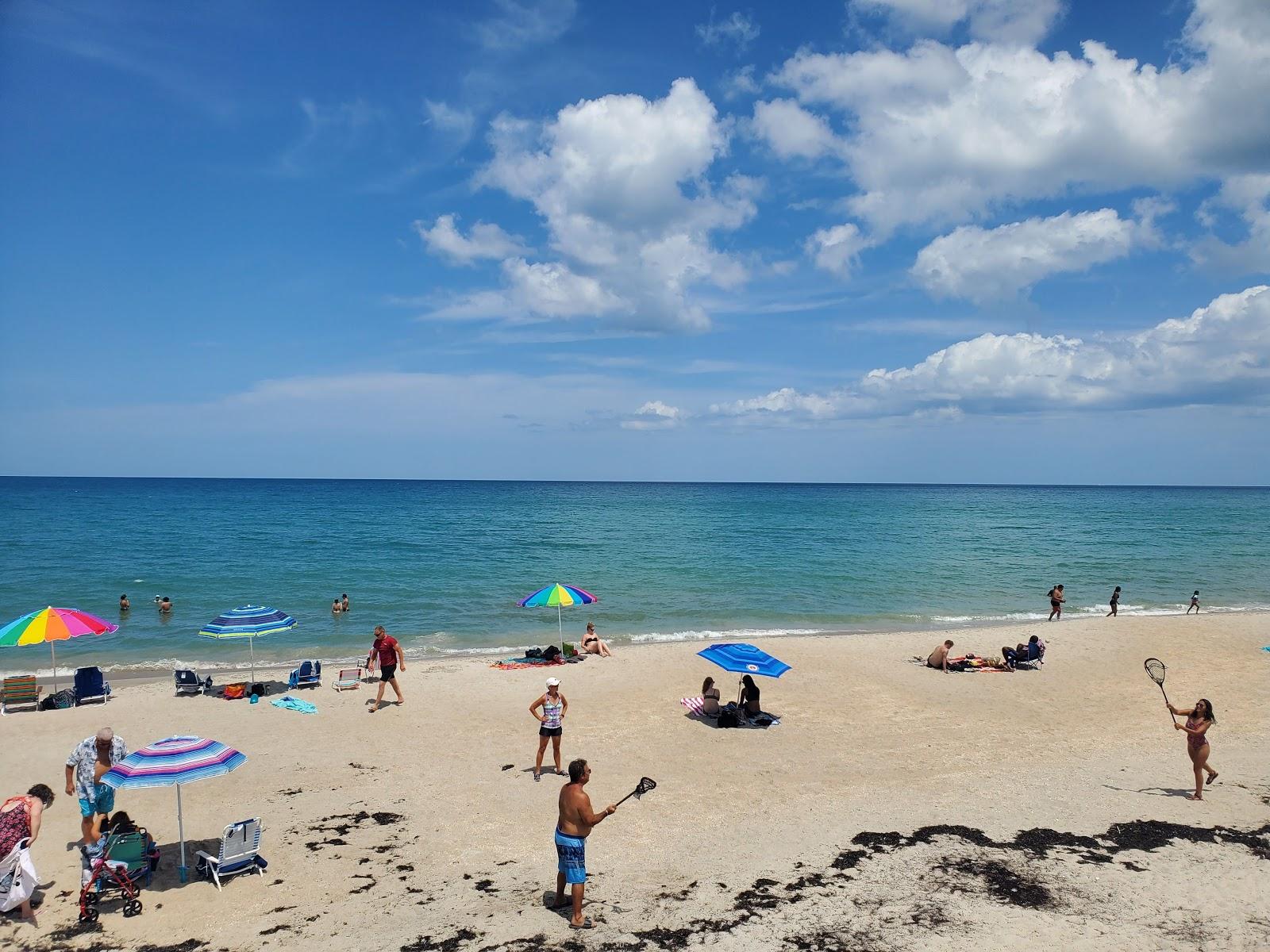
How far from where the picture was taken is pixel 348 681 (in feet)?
56.3

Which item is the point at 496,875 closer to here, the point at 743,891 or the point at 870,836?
the point at 743,891

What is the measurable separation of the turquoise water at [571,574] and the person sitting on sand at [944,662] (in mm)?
6671

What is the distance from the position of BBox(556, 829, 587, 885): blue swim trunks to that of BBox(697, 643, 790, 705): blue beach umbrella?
21.7 feet

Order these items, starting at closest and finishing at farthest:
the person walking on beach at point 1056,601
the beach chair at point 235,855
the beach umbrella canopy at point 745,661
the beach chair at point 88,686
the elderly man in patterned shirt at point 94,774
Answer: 1. the beach chair at point 235,855
2. the elderly man in patterned shirt at point 94,774
3. the beach umbrella canopy at point 745,661
4. the beach chair at point 88,686
5. the person walking on beach at point 1056,601

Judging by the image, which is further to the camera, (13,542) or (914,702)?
(13,542)

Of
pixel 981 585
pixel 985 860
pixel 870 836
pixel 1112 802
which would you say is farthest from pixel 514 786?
pixel 981 585

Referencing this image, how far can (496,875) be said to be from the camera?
868 cm

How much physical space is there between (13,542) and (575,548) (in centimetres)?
3603

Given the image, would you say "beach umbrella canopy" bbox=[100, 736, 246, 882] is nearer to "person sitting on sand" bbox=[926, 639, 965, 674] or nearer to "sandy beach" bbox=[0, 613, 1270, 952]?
"sandy beach" bbox=[0, 613, 1270, 952]

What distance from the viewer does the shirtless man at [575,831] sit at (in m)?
7.30

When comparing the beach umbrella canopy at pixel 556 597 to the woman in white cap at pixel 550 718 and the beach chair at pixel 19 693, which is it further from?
the beach chair at pixel 19 693

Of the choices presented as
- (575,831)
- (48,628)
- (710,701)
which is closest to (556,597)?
(710,701)

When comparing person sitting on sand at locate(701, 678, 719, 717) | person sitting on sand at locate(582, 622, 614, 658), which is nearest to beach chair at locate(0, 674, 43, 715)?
person sitting on sand at locate(582, 622, 614, 658)

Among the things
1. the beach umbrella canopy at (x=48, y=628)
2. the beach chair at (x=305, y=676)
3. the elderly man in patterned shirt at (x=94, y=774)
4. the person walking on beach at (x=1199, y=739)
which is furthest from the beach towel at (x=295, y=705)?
the person walking on beach at (x=1199, y=739)
